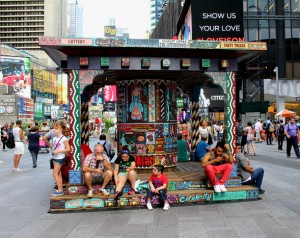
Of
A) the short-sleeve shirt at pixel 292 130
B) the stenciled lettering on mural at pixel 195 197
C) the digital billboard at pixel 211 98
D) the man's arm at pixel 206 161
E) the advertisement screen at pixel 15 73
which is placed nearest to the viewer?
the stenciled lettering on mural at pixel 195 197

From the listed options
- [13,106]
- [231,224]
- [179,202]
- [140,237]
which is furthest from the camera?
[13,106]

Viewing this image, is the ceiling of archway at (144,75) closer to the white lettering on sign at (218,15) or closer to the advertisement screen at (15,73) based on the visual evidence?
the white lettering on sign at (218,15)

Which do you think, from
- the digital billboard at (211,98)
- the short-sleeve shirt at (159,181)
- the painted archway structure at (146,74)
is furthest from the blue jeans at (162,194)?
the digital billboard at (211,98)

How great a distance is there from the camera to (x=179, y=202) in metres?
8.62

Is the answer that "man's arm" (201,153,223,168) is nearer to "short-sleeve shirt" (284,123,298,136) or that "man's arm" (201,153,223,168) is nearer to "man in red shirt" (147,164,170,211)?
"man in red shirt" (147,164,170,211)

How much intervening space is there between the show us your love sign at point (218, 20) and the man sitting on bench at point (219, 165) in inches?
991

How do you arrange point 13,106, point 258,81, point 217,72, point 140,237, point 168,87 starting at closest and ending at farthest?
1. point 140,237
2. point 217,72
3. point 168,87
4. point 258,81
5. point 13,106

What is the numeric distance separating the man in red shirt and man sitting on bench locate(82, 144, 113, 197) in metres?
0.93

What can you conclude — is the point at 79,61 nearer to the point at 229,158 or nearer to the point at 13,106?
the point at 229,158

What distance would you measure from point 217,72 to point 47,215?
17.0ft

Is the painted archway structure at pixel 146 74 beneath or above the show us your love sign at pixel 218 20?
beneath

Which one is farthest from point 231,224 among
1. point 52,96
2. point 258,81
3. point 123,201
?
point 52,96

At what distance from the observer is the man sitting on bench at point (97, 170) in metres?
8.37

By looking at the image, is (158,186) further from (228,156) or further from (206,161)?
(228,156)
